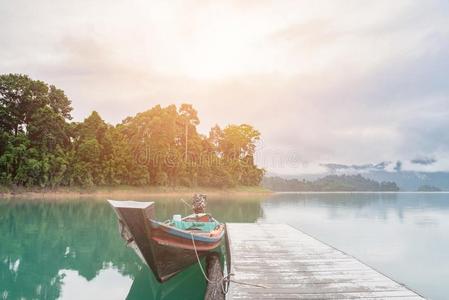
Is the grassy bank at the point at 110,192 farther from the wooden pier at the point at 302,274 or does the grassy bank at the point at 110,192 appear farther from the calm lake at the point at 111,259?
the wooden pier at the point at 302,274

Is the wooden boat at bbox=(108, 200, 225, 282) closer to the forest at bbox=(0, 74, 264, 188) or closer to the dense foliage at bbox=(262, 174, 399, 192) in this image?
the forest at bbox=(0, 74, 264, 188)

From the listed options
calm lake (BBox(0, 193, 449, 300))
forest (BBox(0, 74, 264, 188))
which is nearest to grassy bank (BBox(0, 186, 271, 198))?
forest (BBox(0, 74, 264, 188))

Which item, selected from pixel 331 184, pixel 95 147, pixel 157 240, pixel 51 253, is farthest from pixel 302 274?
pixel 331 184

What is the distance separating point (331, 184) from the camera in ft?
418

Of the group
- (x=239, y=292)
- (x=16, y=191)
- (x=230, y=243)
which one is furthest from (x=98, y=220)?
(x=16, y=191)

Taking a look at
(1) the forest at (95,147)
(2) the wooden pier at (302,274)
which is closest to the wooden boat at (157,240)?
(2) the wooden pier at (302,274)

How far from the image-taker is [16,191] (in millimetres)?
40156

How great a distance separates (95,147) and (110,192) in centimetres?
641

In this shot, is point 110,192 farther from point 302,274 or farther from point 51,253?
point 302,274

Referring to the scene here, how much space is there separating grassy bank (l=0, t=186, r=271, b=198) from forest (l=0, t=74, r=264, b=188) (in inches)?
28.4

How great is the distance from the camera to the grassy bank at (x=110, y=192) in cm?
4062

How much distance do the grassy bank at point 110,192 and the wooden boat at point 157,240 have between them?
120 feet

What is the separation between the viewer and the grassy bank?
4062cm

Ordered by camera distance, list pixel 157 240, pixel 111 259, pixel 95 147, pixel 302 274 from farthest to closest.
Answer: pixel 95 147 → pixel 111 259 → pixel 157 240 → pixel 302 274
